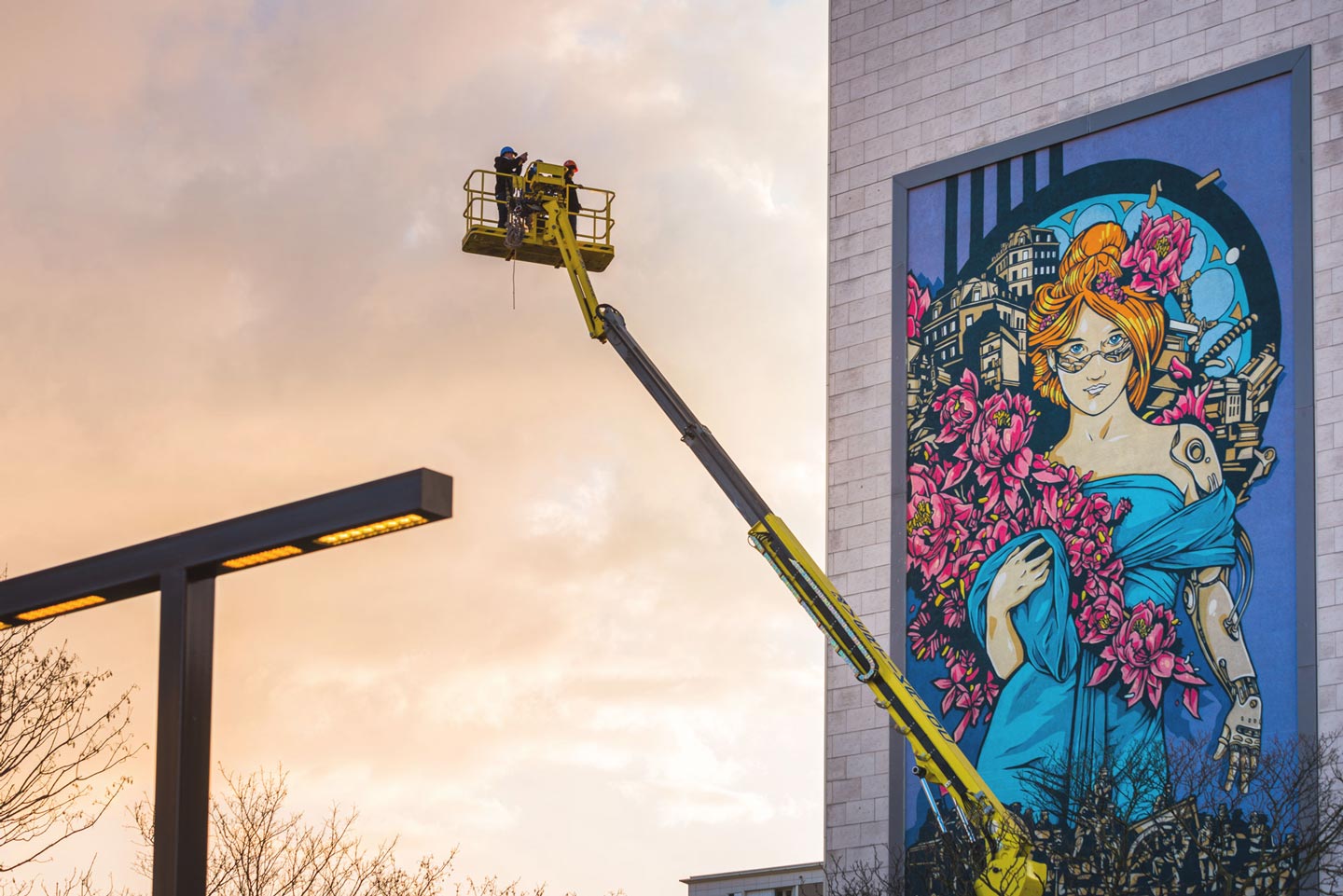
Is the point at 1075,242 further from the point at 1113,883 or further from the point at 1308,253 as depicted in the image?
the point at 1113,883

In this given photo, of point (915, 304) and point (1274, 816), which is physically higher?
point (915, 304)

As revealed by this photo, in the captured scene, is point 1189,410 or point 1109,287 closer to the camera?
point 1189,410

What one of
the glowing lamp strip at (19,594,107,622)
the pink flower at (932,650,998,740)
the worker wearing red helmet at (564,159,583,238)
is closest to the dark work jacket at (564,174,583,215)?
the worker wearing red helmet at (564,159,583,238)

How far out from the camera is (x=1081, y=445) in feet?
122

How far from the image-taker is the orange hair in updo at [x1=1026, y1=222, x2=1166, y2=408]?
36.6 meters

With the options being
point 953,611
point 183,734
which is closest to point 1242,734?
point 953,611

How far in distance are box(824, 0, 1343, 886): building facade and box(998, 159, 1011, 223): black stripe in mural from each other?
56cm

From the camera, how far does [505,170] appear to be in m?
39.2

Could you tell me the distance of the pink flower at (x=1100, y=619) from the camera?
3597cm

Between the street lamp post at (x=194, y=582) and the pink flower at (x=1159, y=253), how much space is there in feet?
91.0

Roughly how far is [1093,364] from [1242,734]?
26.2ft

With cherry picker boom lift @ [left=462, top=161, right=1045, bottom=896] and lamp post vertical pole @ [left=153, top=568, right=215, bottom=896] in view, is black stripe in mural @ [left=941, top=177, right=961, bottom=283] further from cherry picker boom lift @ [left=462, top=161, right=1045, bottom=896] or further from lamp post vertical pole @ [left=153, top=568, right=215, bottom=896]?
lamp post vertical pole @ [left=153, top=568, right=215, bottom=896]

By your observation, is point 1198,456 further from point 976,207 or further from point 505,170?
point 505,170

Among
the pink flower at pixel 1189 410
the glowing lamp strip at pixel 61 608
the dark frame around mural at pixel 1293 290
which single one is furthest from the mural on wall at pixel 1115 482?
the glowing lamp strip at pixel 61 608
